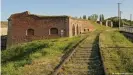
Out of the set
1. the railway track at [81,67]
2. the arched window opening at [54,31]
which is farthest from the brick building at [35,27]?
the railway track at [81,67]

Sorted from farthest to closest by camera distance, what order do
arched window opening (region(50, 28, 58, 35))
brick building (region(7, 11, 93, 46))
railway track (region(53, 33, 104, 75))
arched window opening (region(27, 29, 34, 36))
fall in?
1. arched window opening (region(27, 29, 34, 36))
2. arched window opening (region(50, 28, 58, 35))
3. brick building (region(7, 11, 93, 46))
4. railway track (region(53, 33, 104, 75))

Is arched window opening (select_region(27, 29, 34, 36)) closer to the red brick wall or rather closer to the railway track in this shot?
the red brick wall

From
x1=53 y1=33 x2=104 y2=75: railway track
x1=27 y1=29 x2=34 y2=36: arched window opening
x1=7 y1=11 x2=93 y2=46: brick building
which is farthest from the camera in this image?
x1=27 y1=29 x2=34 y2=36: arched window opening

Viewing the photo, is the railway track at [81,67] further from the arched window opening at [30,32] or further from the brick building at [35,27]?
the arched window opening at [30,32]

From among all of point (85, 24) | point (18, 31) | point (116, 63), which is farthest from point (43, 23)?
point (116, 63)

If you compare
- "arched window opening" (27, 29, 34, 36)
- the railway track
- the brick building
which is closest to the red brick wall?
the brick building

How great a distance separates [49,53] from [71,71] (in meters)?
5.82

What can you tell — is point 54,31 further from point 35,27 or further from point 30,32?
point 30,32

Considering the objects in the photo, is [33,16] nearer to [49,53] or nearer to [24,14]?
[24,14]

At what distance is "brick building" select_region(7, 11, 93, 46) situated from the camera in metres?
42.1

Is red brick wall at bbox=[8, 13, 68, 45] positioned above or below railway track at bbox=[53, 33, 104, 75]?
above

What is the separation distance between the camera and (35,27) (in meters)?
42.7

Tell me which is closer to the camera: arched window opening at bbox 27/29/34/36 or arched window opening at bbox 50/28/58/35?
arched window opening at bbox 50/28/58/35

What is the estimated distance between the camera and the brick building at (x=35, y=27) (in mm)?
42094
